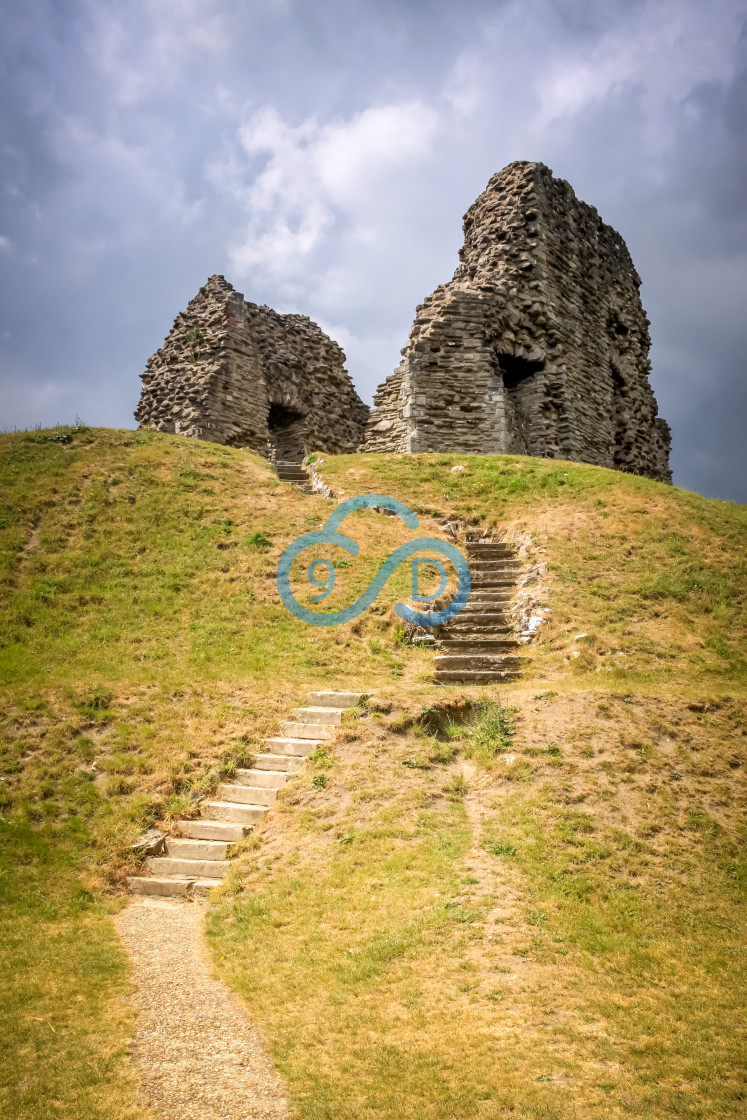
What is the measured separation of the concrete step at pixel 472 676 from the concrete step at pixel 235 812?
141 inches

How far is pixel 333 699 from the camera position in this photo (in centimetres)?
973

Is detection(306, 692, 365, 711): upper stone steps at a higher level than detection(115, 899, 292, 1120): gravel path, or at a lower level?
higher

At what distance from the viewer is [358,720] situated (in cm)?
899

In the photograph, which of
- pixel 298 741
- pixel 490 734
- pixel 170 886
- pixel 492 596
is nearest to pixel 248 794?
pixel 298 741

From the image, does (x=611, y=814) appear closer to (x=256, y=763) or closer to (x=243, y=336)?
(x=256, y=763)

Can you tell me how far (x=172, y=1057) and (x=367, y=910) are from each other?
2.01m

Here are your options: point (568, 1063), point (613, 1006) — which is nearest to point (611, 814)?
point (613, 1006)

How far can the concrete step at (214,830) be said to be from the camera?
24.9 feet

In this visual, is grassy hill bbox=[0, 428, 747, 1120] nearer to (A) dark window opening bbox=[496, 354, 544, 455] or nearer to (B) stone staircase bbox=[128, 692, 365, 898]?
(B) stone staircase bbox=[128, 692, 365, 898]

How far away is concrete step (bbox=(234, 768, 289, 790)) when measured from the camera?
8.27 metres

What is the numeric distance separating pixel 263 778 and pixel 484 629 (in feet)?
16.8

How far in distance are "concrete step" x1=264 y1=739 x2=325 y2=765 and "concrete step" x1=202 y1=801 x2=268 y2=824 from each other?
0.90 m

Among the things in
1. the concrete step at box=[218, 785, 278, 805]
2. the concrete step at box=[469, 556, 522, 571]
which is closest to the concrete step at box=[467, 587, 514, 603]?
the concrete step at box=[469, 556, 522, 571]

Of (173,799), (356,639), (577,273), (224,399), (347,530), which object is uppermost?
(577,273)
